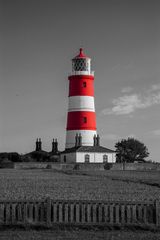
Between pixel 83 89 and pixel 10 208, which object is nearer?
pixel 10 208

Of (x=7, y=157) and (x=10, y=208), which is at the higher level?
(x=7, y=157)

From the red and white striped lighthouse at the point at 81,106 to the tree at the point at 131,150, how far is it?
14660mm

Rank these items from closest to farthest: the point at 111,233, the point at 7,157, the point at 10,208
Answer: the point at 111,233 < the point at 10,208 < the point at 7,157

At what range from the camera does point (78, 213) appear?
1274cm

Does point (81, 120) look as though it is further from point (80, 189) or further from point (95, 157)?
point (80, 189)

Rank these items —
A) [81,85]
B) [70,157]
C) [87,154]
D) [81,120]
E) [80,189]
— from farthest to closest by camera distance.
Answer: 1. [70,157]
2. [87,154]
3. [81,85]
4. [81,120]
5. [80,189]

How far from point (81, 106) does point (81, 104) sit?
Answer: 0.83ft

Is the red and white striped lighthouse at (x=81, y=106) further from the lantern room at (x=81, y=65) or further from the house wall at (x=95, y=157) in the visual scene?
the house wall at (x=95, y=157)

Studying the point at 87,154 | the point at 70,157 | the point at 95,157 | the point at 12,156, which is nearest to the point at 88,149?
the point at 87,154

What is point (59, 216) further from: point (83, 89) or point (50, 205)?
point (83, 89)

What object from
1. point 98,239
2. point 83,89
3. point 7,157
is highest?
point 83,89

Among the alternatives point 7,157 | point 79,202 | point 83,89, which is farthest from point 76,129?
point 79,202

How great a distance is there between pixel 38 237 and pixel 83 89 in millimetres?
54279

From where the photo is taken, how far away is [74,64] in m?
67.2
